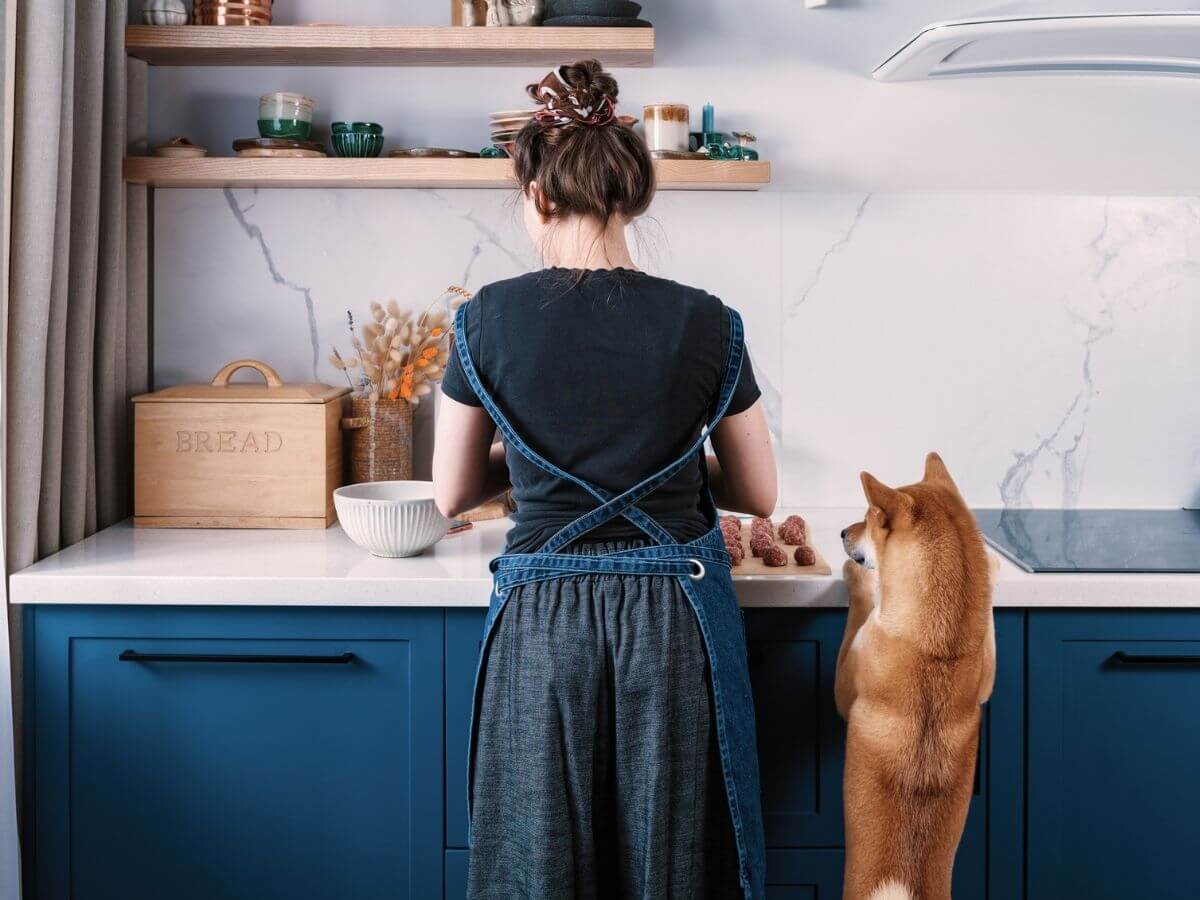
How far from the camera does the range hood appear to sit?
1814mm

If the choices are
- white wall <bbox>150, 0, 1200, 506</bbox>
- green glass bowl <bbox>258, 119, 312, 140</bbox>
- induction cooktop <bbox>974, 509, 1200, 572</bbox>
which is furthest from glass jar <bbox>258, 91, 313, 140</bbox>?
induction cooktop <bbox>974, 509, 1200, 572</bbox>

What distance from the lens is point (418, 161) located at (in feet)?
7.18

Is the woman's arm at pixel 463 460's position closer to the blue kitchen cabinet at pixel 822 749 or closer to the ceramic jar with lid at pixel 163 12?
the blue kitchen cabinet at pixel 822 749

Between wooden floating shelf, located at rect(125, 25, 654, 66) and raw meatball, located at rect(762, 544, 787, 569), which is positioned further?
wooden floating shelf, located at rect(125, 25, 654, 66)

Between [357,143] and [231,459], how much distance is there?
625 mm

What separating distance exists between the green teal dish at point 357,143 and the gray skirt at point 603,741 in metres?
1.12

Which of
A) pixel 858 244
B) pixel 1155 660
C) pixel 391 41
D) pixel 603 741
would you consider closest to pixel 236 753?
pixel 603 741

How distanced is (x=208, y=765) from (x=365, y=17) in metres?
1.44

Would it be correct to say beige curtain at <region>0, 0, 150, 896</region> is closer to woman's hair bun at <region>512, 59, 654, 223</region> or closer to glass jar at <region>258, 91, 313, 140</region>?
glass jar at <region>258, 91, 313, 140</region>

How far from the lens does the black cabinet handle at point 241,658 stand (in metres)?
1.79

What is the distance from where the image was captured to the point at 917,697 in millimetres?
1580

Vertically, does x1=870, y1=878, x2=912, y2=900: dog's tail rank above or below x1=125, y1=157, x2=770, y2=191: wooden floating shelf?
below

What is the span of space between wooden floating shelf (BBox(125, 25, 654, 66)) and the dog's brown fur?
40.6 inches

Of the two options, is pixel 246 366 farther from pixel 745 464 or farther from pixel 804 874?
pixel 804 874
